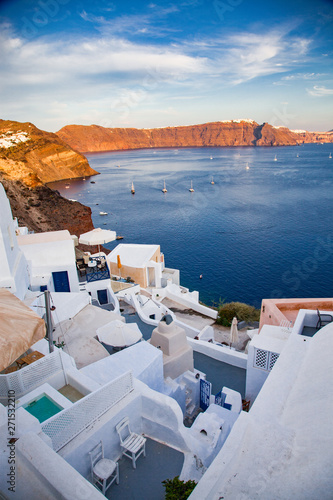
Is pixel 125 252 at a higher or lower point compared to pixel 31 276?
lower

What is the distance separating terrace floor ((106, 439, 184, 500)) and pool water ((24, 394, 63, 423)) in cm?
168

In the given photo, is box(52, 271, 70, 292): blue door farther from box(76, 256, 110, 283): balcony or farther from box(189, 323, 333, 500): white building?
box(189, 323, 333, 500): white building

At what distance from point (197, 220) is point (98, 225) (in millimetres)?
19234

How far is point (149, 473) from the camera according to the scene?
228 inches

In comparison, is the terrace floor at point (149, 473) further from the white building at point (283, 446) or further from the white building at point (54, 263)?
the white building at point (54, 263)

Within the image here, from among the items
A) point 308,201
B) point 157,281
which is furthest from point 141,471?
point 308,201

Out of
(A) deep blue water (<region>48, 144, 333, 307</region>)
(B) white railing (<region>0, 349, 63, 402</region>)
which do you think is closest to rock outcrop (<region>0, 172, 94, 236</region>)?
(A) deep blue water (<region>48, 144, 333, 307</region>)

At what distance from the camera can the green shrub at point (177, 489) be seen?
17.1 feet

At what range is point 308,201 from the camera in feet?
213

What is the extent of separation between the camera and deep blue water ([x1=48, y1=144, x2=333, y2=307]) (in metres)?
34.5

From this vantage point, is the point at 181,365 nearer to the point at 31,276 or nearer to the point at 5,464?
the point at 5,464

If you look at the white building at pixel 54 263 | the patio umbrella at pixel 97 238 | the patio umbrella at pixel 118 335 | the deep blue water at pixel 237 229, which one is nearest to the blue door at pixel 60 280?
the white building at pixel 54 263

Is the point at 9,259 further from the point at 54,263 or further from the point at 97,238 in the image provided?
the point at 97,238

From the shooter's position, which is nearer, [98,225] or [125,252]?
[125,252]
